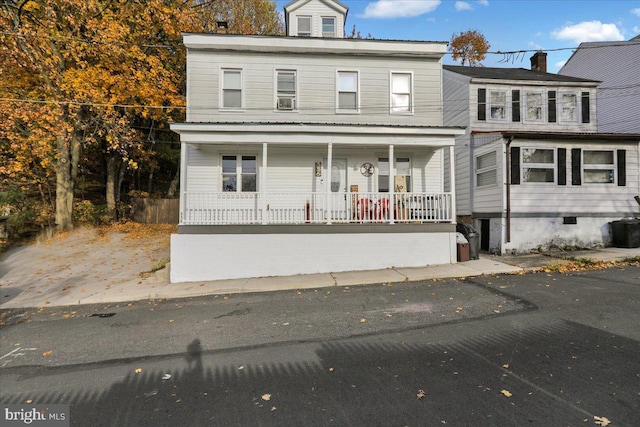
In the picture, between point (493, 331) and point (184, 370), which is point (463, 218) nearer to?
point (493, 331)

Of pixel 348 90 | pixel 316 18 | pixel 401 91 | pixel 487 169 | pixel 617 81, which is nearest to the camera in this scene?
pixel 348 90

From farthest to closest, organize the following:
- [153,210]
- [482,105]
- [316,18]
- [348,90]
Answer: [153,210], [482,105], [316,18], [348,90]

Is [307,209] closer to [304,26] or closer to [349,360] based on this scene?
[349,360]

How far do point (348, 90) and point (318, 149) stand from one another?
251 cm

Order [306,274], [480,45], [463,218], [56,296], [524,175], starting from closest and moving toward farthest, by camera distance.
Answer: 1. [56,296]
2. [306,274]
3. [524,175]
4. [463,218]
5. [480,45]

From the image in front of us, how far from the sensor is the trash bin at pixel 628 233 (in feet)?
35.4

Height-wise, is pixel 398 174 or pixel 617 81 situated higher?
pixel 617 81

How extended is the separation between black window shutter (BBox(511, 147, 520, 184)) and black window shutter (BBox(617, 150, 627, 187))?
3.70m

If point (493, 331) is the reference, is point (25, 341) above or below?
below

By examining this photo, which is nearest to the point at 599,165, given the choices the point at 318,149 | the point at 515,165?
the point at 515,165

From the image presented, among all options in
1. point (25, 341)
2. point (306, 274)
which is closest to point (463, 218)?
point (306, 274)

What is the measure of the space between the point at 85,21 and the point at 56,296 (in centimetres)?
1150

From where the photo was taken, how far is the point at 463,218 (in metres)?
14.2

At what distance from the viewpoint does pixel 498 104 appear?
14.9 meters
